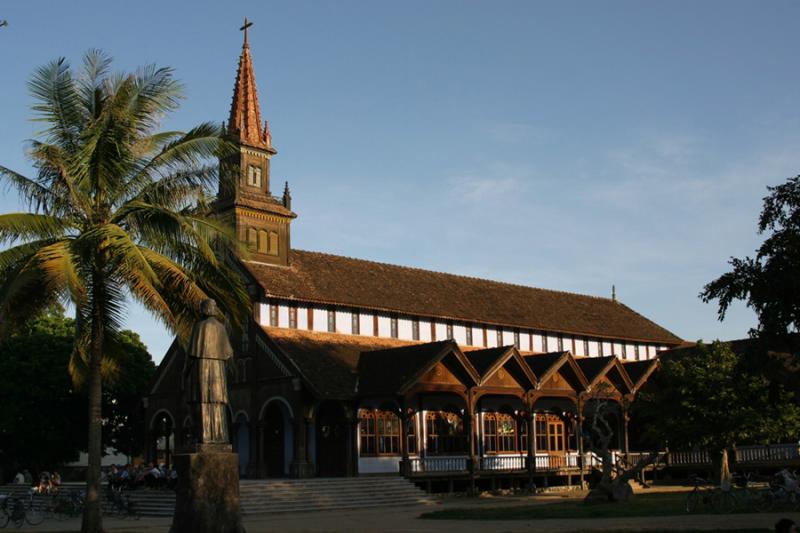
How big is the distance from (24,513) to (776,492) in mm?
21766

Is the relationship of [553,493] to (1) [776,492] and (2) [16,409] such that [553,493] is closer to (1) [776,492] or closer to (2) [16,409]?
(1) [776,492]

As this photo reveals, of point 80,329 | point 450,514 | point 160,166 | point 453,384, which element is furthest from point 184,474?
point 453,384

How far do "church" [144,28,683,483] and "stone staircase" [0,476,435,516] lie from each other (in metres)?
1.89

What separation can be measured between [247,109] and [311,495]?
20578mm

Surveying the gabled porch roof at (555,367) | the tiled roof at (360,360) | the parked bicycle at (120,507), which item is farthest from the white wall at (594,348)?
the parked bicycle at (120,507)

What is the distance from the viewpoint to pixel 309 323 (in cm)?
4200

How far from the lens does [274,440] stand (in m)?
41.5

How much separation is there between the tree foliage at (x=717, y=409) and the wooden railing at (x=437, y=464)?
8090 mm

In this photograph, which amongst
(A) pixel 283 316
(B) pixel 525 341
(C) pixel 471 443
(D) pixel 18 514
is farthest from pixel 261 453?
(B) pixel 525 341

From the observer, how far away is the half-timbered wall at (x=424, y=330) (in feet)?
137

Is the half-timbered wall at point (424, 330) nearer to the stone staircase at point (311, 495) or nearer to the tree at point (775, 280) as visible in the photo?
the stone staircase at point (311, 495)

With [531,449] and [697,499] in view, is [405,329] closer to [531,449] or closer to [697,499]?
[531,449]

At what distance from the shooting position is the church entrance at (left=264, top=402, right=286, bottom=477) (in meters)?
41.0

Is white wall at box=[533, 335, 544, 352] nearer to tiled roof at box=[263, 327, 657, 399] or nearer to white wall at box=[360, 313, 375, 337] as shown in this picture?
tiled roof at box=[263, 327, 657, 399]
